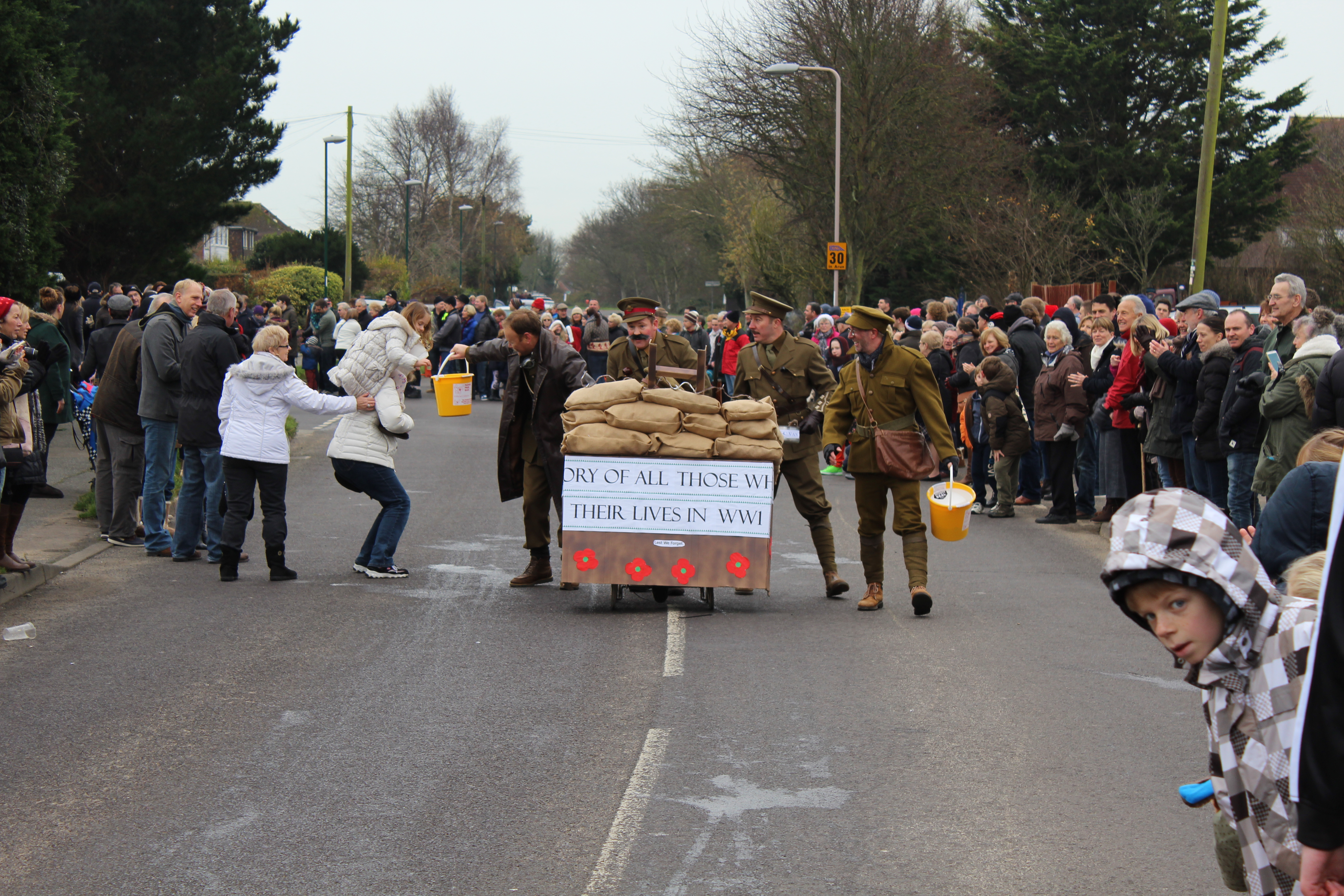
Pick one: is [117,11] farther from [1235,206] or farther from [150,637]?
[1235,206]

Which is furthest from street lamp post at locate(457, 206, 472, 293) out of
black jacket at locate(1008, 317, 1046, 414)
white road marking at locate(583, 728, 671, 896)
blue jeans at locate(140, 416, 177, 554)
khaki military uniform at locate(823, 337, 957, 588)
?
white road marking at locate(583, 728, 671, 896)

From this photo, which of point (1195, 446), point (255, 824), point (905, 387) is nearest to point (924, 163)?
point (1195, 446)

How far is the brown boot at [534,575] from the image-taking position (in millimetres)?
9711

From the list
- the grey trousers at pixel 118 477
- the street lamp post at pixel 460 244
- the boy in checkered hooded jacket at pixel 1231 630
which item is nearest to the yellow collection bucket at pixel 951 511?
the boy in checkered hooded jacket at pixel 1231 630

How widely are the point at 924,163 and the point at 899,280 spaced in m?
6.48

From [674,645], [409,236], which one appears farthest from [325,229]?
[674,645]

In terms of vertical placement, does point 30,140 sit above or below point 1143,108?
below

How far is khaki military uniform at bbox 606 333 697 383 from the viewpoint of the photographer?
996 centimetres

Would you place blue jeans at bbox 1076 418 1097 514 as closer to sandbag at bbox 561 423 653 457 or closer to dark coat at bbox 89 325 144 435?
sandbag at bbox 561 423 653 457

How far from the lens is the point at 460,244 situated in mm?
81250

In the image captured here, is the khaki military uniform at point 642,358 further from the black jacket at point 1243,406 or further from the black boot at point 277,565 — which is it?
the black jacket at point 1243,406

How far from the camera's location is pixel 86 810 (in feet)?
16.6

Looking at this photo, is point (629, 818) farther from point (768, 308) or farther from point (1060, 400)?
point (1060, 400)

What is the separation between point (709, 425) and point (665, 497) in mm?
548
